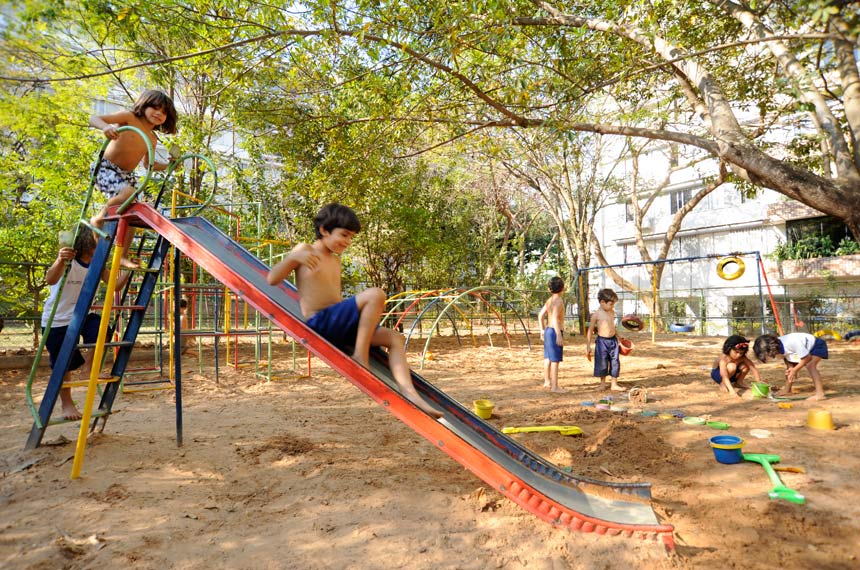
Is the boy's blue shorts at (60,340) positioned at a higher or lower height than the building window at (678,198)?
lower

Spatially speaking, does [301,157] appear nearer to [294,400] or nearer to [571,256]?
[294,400]

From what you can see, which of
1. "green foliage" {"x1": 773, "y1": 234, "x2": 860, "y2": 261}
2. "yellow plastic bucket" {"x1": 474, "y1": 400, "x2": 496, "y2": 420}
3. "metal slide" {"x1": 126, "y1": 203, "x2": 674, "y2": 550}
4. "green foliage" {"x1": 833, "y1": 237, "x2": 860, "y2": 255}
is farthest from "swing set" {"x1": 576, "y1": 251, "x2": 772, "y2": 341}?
"metal slide" {"x1": 126, "y1": 203, "x2": 674, "y2": 550}

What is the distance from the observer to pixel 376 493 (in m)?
3.00

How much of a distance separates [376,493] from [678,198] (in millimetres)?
26209

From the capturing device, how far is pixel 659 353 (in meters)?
10.7

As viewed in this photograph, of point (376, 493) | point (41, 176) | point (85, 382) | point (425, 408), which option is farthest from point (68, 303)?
point (41, 176)

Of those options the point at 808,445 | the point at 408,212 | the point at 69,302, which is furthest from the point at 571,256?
the point at 69,302

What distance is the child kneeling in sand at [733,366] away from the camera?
18.8ft

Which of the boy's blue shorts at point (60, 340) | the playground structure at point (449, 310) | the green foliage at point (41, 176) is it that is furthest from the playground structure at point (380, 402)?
the green foliage at point (41, 176)

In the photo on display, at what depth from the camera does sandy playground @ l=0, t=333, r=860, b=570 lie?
228 cm

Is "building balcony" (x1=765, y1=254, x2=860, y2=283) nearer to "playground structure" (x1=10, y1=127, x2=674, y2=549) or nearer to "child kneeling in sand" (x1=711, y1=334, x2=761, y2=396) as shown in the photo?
"child kneeling in sand" (x1=711, y1=334, x2=761, y2=396)

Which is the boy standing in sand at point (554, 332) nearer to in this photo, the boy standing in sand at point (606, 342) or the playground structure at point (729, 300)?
the boy standing in sand at point (606, 342)

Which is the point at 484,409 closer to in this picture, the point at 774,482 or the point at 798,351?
the point at 774,482

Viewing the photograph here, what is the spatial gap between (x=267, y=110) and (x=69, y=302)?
444 centimetres
